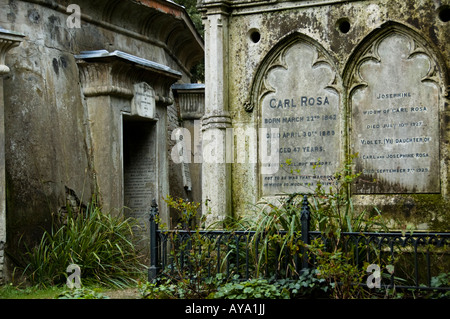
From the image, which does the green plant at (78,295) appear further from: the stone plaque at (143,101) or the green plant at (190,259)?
the stone plaque at (143,101)

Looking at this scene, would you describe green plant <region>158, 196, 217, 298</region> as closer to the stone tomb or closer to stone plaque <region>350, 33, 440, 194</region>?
stone plaque <region>350, 33, 440, 194</region>

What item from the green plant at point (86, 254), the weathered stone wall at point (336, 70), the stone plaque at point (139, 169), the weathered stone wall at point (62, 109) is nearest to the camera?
the weathered stone wall at point (336, 70)

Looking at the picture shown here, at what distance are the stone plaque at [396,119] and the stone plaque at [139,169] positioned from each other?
20.3 ft

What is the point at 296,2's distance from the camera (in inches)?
322

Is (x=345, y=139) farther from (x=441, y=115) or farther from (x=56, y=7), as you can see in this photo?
(x=56, y=7)

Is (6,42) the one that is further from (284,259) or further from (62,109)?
(284,259)

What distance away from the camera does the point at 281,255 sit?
278 inches

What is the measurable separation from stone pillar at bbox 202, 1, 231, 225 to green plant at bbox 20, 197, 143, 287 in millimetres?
2146

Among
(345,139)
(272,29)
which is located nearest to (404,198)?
(345,139)

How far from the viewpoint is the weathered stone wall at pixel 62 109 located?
32.8ft

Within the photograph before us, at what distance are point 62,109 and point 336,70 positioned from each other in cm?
503

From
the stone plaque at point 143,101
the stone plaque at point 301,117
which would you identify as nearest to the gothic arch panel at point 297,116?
the stone plaque at point 301,117

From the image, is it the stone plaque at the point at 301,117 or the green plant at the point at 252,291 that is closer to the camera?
the green plant at the point at 252,291

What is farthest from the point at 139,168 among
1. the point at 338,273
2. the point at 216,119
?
the point at 338,273
